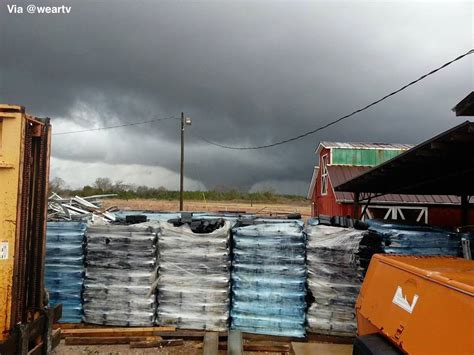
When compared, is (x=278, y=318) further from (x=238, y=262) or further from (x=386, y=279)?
(x=386, y=279)

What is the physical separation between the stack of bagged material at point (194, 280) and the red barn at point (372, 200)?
30.8 ft

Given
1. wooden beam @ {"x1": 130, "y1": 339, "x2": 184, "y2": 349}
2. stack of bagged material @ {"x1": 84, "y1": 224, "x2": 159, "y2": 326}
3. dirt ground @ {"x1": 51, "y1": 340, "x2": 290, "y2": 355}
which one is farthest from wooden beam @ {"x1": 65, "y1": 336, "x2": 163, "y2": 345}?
stack of bagged material @ {"x1": 84, "y1": 224, "x2": 159, "y2": 326}

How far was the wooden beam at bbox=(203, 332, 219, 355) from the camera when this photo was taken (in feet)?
16.6

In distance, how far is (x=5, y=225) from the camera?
11.7 ft

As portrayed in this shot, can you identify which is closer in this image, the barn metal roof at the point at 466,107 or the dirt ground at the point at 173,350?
the barn metal roof at the point at 466,107

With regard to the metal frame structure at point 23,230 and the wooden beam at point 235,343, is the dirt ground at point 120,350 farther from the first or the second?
the metal frame structure at point 23,230

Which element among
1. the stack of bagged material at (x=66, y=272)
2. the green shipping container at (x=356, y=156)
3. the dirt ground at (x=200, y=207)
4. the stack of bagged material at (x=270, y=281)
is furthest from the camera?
the dirt ground at (x=200, y=207)

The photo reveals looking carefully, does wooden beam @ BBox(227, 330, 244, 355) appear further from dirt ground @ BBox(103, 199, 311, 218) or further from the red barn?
dirt ground @ BBox(103, 199, 311, 218)

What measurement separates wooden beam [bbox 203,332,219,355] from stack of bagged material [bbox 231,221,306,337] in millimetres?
400

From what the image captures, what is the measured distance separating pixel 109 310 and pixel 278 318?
106 inches

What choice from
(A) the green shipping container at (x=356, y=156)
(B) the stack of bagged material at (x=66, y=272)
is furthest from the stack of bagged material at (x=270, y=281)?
(A) the green shipping container at (x=356, y=156)

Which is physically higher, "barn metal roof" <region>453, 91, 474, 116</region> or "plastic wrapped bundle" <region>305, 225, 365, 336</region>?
"barn metal roof" <region>453, 91, 474, 116</region>

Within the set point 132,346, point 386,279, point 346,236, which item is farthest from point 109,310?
point 386,279

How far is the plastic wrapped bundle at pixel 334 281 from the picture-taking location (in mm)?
5703
